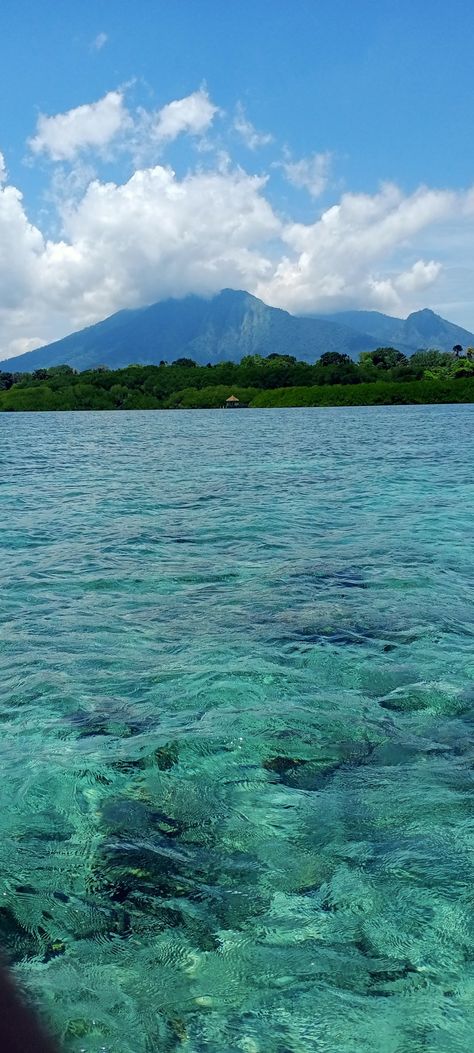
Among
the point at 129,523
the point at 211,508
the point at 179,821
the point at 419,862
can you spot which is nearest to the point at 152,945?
the point at 179,821

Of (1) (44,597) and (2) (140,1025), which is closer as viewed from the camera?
(2) (140,1025)

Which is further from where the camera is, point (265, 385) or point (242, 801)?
point (265, 385)

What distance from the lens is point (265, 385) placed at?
17075 centimetres

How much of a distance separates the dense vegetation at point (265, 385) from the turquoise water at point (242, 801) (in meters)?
137

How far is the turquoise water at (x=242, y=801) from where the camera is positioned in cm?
340

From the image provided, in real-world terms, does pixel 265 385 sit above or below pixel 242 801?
above

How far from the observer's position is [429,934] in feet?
12.5

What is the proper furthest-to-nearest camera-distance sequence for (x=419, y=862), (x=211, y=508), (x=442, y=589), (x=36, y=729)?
(x=211, y=508), (x=442, y=589), (x=36, y=729), (x=419, y=862)

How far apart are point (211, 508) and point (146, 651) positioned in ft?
39.3

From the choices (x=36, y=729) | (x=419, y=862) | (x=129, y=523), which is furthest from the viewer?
(x=129, y=523)

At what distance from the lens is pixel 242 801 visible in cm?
528

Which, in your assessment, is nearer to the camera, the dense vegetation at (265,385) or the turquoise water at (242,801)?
the turquoise water at (242,801)

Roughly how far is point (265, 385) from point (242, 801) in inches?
6675

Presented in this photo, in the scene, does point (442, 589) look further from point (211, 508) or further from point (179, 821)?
point (211, 508)
